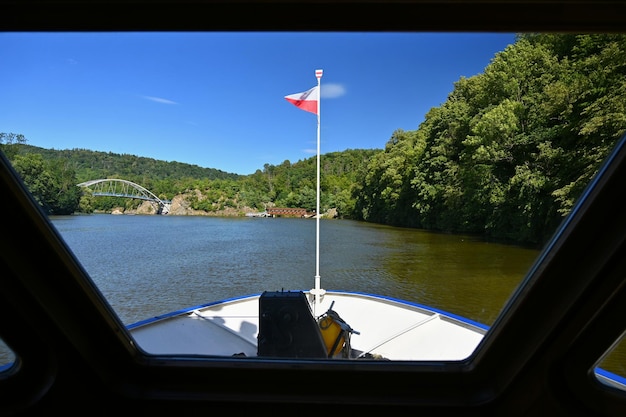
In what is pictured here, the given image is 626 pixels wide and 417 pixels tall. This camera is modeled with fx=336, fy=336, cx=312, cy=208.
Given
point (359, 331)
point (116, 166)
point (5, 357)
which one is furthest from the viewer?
point (359, 331)

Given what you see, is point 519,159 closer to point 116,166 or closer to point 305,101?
point 305,101

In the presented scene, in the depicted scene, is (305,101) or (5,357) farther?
(305,101)

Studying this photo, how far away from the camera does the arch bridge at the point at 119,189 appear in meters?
1.61

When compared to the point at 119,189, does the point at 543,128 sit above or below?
above

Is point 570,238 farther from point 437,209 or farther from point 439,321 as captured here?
point 437,209

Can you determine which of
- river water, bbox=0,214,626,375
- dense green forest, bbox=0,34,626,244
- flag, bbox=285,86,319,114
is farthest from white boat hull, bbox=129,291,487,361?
flag, bbox=285,86,319,114

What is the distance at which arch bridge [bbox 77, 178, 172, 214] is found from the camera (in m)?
1.61

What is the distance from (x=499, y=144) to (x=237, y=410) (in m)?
5.90

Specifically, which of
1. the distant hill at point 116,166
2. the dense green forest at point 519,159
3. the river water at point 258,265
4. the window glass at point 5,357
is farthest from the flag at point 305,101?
the window glass at point 5,357

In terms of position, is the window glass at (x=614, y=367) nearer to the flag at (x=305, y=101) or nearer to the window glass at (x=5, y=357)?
the window glass at (x=5, y=357)

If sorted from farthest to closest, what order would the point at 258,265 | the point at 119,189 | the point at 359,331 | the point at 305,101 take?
the point at 258,265, the point at 305,101, the point at 359,331, the point at 119,189

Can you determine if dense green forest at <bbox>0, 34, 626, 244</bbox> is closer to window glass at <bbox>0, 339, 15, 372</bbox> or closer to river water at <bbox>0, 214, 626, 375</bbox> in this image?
river water at <bbox>0, 214, 626, 375</bbox>

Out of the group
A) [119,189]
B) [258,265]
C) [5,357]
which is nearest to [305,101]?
[119,189]

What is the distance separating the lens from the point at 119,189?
1.79m
